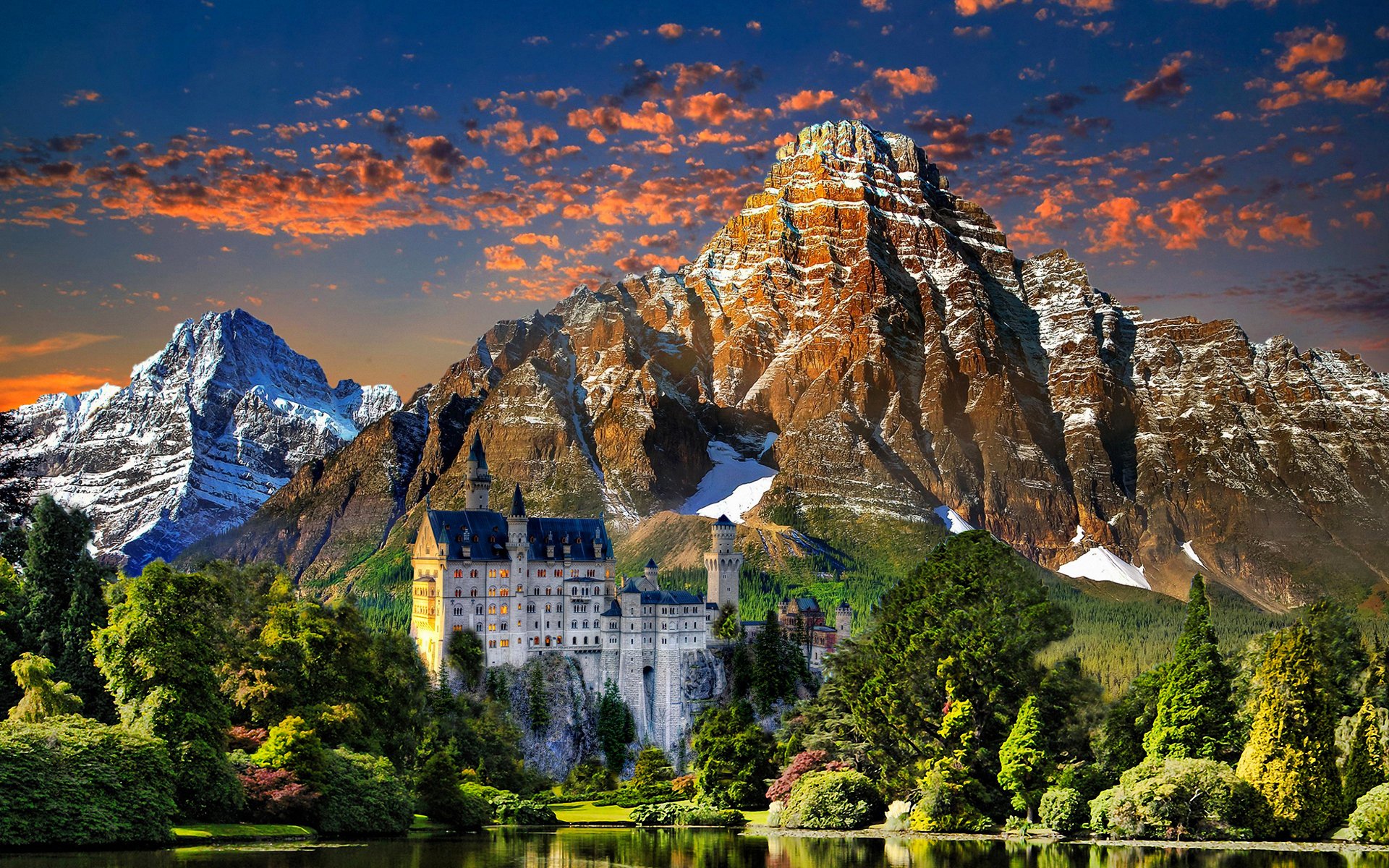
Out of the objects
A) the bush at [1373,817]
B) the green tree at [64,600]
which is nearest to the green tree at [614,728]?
the green tree at [64,600]

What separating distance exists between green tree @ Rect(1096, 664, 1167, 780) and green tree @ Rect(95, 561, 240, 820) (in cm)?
4796

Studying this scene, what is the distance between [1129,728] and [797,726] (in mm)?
36146

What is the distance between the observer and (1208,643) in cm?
7612

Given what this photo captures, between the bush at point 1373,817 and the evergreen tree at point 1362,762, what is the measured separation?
1881 mm

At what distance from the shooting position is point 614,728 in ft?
470

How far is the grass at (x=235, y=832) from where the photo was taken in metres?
65.4

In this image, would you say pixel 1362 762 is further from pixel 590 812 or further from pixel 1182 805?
pixel 590 812

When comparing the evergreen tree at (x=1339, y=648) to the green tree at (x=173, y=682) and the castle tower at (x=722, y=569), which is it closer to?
the green tree at (x=173, y=682)

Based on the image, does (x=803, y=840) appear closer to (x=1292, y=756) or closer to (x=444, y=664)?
(x=1292, y=756)

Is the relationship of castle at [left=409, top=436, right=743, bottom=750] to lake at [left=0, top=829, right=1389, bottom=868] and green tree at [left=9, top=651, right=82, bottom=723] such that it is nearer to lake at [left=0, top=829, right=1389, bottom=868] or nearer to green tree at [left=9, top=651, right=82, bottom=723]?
lake at [left=0, top=829, right=1389, bottom=868]

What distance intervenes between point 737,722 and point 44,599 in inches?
2281

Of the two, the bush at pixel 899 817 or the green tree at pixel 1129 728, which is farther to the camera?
the bush at pixel 899 817

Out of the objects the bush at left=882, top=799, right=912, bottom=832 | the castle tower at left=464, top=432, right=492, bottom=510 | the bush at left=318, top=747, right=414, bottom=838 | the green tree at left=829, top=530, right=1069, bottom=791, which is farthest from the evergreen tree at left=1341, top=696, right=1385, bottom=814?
the castle tower at left=464, top=432, right=492, bottom=510

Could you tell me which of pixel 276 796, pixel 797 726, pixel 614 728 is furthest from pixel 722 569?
pixel 276 796
